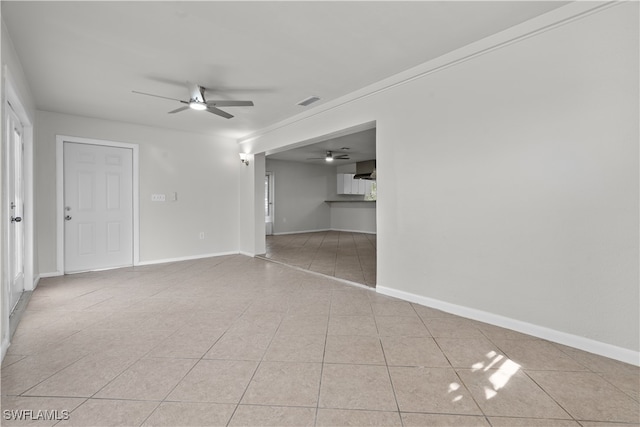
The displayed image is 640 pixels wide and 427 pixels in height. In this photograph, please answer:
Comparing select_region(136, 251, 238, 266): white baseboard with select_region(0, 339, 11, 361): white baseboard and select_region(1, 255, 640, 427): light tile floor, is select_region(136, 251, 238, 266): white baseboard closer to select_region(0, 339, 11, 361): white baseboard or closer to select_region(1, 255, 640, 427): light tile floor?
select_region(1, 255, 640, 427): light tile floor

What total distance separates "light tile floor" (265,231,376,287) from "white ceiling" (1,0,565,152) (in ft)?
8.37

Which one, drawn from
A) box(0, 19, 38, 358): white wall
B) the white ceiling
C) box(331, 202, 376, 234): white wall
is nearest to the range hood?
box(331, 202, 376, 234): white wall

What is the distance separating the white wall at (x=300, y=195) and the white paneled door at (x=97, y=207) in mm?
4714

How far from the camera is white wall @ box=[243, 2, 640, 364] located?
202 cm

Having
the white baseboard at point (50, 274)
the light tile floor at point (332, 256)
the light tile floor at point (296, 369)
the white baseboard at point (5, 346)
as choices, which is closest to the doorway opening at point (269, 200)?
the light tile floor at point (332, 256)

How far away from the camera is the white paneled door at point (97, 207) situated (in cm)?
457

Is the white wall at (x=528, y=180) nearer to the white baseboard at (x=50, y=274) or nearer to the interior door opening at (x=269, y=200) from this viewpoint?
the white baseboard at (x=50, y=274)

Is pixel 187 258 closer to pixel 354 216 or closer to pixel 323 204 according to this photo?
pixel 323 204

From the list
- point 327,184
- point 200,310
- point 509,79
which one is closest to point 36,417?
point 200,310

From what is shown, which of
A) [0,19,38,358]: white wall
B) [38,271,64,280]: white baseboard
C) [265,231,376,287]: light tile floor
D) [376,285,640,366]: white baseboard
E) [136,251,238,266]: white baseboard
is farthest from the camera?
[136,251,238,266]: white baseboard

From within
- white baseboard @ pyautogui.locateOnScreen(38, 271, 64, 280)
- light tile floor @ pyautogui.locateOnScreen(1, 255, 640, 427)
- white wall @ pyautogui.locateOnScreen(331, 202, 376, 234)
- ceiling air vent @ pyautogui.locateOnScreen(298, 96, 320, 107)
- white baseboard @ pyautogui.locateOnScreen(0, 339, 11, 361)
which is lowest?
light tile floor @ pyautogui.locateOnScreen(1, 255, 640, 427)

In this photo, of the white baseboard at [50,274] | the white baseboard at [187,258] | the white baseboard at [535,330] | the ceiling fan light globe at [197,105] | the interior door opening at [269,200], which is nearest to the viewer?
the white baseboard at [535,330]

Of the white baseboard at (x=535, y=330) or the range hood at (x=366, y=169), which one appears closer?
the white baseboard at (x=535, y=330)

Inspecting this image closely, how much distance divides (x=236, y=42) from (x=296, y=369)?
2645 mm
